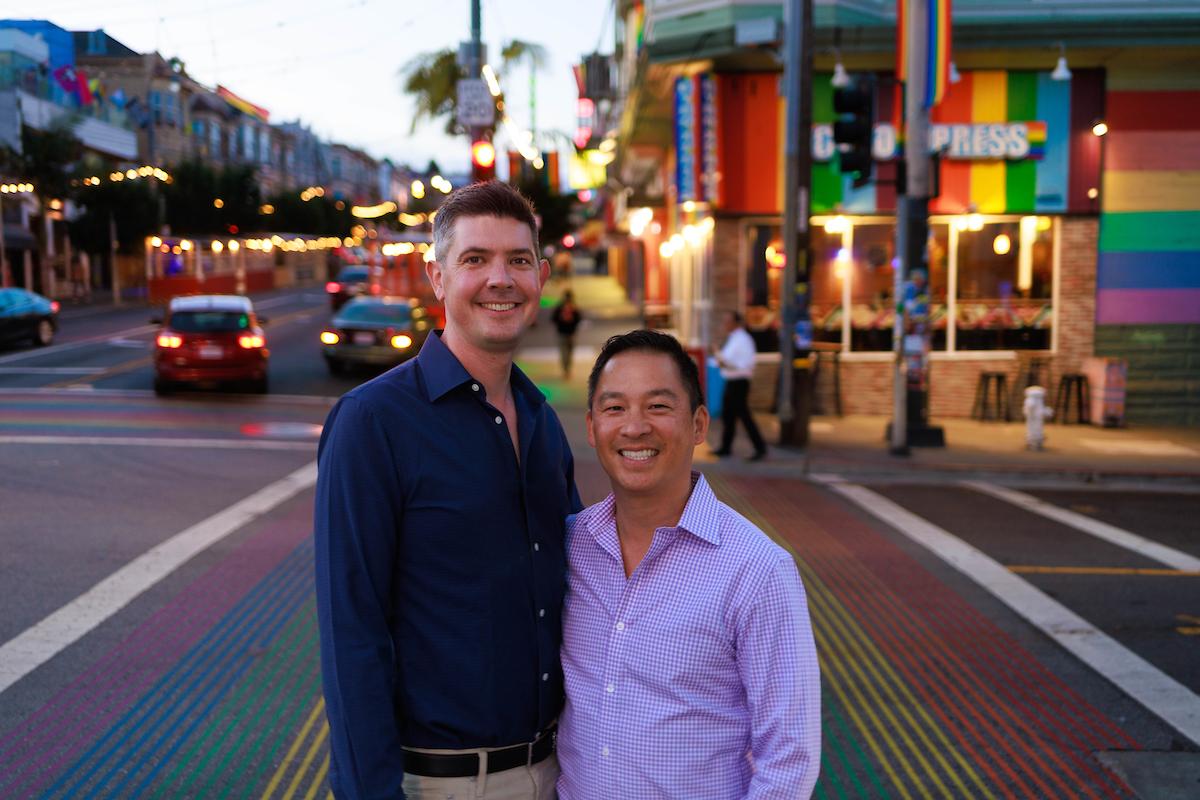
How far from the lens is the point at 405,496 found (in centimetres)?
257

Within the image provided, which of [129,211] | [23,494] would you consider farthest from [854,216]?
[129,211]

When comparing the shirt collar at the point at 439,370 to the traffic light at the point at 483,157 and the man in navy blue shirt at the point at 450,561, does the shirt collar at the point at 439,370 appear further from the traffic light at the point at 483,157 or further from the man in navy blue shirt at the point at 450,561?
the traffic light at the point at 483,157

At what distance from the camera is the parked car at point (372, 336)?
22125mm

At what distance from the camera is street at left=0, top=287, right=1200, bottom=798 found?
5.11 meters

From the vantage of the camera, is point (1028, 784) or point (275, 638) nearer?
point (1028, 784)

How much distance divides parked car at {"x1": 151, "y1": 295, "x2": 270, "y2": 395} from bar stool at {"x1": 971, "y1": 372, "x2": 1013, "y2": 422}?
12169 mm

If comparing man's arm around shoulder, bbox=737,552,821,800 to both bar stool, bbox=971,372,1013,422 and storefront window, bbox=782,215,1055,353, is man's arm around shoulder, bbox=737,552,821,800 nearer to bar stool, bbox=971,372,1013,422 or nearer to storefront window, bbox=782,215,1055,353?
storefront window, bbox=782,215,1055,353

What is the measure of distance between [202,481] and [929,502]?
7508mm

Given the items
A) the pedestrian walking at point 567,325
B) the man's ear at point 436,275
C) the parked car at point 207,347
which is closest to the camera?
the man's ear at point 436,275

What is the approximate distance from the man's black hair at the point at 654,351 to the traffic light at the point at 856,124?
11915 mm

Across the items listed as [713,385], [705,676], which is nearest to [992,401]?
[713,385]

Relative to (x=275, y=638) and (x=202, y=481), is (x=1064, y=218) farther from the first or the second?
(x=275, y=638)

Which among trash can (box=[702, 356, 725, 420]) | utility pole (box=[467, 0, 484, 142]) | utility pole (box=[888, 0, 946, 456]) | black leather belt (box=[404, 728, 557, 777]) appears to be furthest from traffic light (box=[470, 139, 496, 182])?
black leather belt (box=[404, 728, 557, 777])

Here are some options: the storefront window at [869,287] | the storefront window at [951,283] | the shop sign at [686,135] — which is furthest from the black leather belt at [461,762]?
the storefront window at [869,287]
